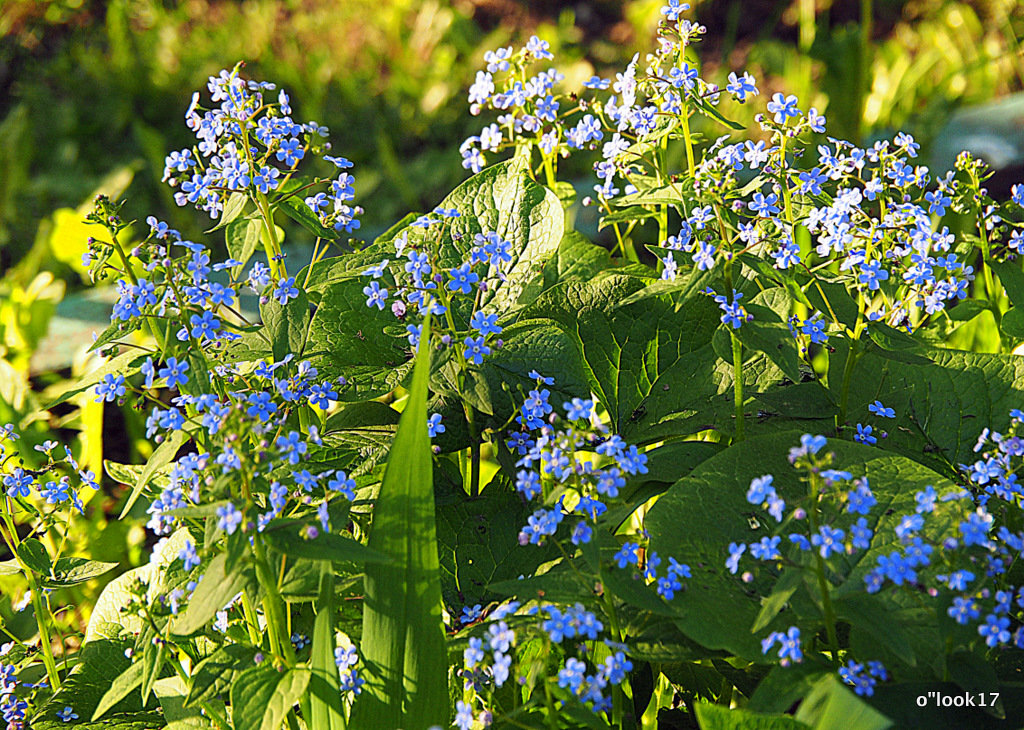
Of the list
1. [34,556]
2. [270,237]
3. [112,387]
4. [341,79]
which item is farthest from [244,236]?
[341,79]

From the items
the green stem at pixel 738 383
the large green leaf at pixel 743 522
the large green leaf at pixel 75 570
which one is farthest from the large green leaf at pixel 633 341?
the large green leaf at pixel 75 570

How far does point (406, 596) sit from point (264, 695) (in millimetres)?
196

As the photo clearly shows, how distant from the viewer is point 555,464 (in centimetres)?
106

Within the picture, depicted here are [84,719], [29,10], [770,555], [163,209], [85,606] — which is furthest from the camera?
[29,10]

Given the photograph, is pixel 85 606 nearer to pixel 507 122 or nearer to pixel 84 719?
pixel 84 719

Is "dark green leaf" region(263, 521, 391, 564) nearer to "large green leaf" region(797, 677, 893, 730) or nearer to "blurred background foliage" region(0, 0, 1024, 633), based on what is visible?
"large green leaf" region(797, 677, 893, 730)

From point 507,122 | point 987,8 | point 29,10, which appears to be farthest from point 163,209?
point 987,8

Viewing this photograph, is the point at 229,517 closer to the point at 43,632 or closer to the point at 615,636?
the point at 615,636

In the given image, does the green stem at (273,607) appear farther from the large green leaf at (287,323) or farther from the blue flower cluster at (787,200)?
the blue flower cluster at (787,200)

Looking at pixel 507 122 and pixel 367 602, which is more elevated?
pixel 507 122

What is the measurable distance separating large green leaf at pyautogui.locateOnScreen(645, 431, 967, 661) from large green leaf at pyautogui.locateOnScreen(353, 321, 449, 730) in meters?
0.29

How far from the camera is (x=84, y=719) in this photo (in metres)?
1.40

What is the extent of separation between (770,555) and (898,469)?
336 millimetres

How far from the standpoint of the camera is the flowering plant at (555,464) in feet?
3.40
